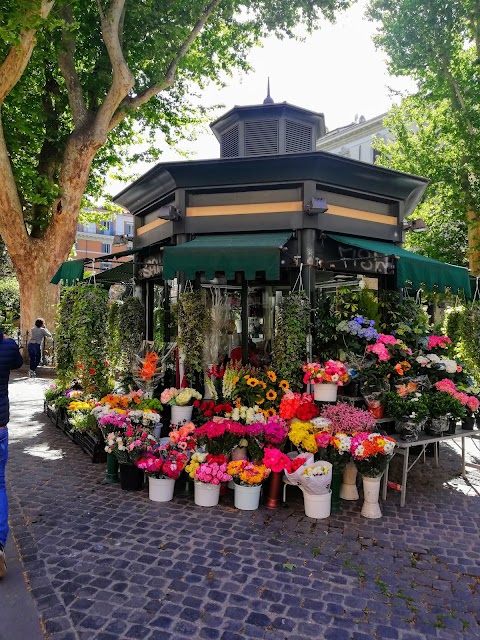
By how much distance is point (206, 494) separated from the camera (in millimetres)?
5113

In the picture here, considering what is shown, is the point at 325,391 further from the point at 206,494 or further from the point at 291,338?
the point at 206,494

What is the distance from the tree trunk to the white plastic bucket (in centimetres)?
1217

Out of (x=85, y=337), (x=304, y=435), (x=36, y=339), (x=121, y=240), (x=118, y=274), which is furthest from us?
(x=36, y=339)

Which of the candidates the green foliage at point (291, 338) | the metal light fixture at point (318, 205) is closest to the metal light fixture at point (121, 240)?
the metal light fixture at point (318, 205)

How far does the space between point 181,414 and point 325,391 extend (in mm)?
2025

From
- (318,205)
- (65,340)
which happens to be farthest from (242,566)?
(65,340)

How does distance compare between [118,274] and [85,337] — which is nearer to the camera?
[85,337]

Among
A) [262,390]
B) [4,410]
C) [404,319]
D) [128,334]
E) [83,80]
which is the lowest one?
[262,390]

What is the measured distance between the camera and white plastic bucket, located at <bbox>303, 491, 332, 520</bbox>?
16.0 ft

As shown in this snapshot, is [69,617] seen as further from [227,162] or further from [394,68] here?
[394,68]

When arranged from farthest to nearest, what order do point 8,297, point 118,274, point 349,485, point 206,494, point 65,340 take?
point 8,297 → point 118,274 → point 65,340 → point 349,485 → point 206,494

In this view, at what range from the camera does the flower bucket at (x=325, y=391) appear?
19.0ft

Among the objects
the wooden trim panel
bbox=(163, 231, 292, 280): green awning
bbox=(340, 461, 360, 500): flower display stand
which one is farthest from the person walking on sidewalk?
bbox=(340, 461, 360, 500): flower display stand

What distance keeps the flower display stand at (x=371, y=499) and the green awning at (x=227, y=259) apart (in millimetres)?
2537
